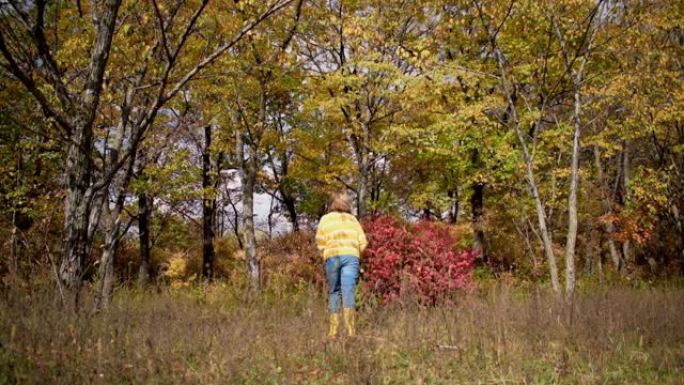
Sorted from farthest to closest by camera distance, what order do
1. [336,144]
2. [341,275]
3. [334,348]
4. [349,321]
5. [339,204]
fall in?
[336,144] < [339,204] < [341,275] < [349,321] < [334,348]

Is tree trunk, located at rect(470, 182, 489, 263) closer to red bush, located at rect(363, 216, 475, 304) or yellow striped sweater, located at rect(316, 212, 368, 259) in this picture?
red bush, located at rect(363, 216, 475, 304)

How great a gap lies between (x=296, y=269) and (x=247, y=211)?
2.18m

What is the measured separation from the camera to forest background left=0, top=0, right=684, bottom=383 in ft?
14.5

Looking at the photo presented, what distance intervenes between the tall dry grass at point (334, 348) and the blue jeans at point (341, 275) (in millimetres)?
332

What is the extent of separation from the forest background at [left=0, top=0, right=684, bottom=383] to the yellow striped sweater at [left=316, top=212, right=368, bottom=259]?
0.75 meters

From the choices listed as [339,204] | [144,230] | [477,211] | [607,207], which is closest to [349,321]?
[339,204]

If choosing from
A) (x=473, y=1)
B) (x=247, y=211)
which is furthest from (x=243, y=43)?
(x=247, y=211)

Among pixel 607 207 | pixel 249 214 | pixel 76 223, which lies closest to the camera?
pixel 76 223

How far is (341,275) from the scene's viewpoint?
19.7 feet

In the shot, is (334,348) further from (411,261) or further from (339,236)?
(411,261)

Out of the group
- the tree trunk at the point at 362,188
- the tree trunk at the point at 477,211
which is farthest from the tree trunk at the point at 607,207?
the tree trunk at the point at 362,188

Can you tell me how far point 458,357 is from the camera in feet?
16.0

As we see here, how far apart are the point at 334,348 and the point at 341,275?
4.21 feet

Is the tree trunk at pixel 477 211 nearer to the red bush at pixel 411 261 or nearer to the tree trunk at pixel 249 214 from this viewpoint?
the red bush at pixel 411 261
